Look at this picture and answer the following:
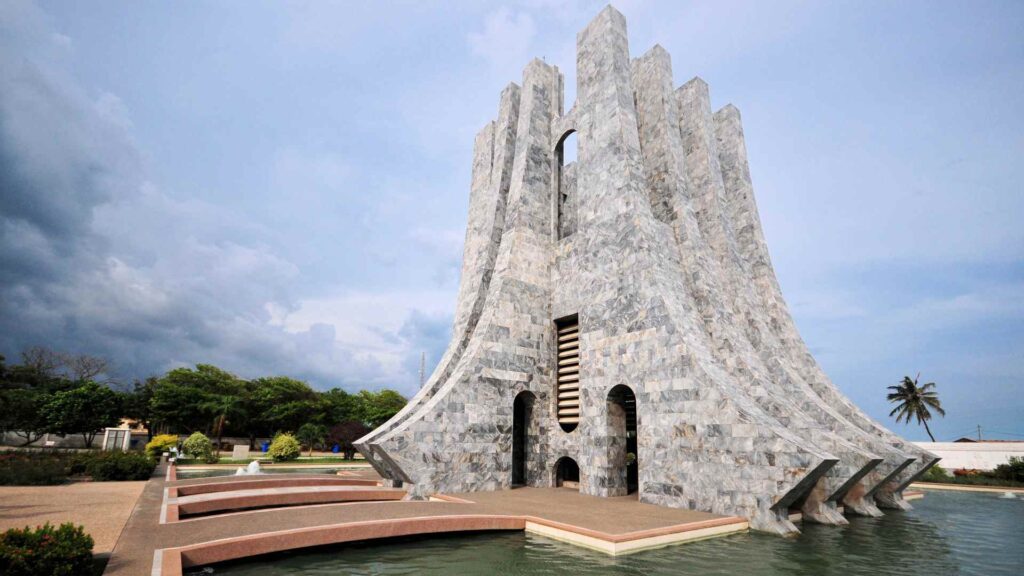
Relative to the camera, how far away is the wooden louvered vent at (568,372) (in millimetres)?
16375

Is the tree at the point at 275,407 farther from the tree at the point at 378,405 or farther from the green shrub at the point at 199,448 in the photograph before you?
the green shrub at the point at 199,448

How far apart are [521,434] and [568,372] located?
313 centimetres

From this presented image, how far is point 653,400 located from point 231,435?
48038mm

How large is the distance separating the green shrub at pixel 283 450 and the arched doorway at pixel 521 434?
14.4 metres

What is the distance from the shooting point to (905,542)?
32.4ft

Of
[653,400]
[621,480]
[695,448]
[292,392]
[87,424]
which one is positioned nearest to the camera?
[695,448]

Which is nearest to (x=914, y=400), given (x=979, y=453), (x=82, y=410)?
(x=979, y=453)

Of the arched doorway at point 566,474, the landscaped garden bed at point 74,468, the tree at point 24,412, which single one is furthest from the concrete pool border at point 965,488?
the tree at point 24,412

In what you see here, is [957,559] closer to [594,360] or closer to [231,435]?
[594,360]

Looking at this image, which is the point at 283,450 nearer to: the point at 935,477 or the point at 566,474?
the point at 566,474

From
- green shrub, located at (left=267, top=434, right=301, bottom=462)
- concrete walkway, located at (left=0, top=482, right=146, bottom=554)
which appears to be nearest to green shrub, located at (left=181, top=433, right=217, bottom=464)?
green shrub, located at (left=267, top=434, right=301, bottom=462)

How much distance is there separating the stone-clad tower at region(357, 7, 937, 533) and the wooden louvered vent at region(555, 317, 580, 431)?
7 cm

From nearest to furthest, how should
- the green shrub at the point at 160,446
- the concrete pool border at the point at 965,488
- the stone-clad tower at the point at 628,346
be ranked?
the stone-clad tower at the point at 628,346, the concrete pool border at the point at 965,488, the green shrub at the point at 160,446

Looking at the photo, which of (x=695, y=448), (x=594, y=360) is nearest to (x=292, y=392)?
(x=594, y=360)
